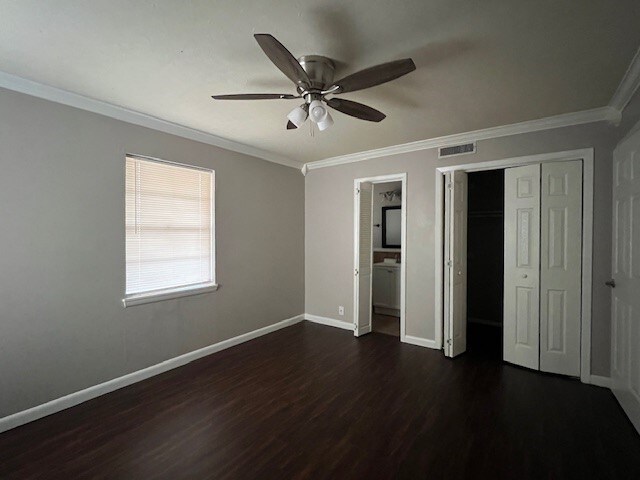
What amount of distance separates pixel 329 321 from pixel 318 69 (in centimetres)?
362

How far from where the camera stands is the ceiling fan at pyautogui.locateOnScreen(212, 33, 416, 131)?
167cm

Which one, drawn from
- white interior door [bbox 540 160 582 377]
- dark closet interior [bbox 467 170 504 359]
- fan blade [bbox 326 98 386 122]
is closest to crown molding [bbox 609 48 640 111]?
white interior door [bbox 540 160 582 377]

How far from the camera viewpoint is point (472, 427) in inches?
87.7

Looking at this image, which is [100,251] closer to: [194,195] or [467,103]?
[194,195]

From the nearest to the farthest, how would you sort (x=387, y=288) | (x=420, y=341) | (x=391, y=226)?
1. (x=420, y=341)
2. (x=387, y=288)
3. (x=391, y=226)

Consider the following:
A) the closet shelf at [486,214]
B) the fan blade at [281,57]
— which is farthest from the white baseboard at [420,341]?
the fan blade at [281,57]

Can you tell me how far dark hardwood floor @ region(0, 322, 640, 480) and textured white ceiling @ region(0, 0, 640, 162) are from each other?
99.0 inches

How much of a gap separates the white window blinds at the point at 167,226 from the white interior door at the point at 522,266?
3.34 m

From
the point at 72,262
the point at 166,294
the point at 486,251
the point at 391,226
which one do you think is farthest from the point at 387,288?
the point at 72,262

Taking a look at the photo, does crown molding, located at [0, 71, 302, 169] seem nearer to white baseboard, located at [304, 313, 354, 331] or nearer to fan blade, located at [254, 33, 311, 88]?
fan blade, located at [254, 33, 311, 88]

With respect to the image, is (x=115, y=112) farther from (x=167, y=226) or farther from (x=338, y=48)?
(x=338, y=48)

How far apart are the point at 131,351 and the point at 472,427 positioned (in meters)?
2.97

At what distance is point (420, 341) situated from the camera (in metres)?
3.82

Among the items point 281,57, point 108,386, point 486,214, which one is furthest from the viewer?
point 486,214
